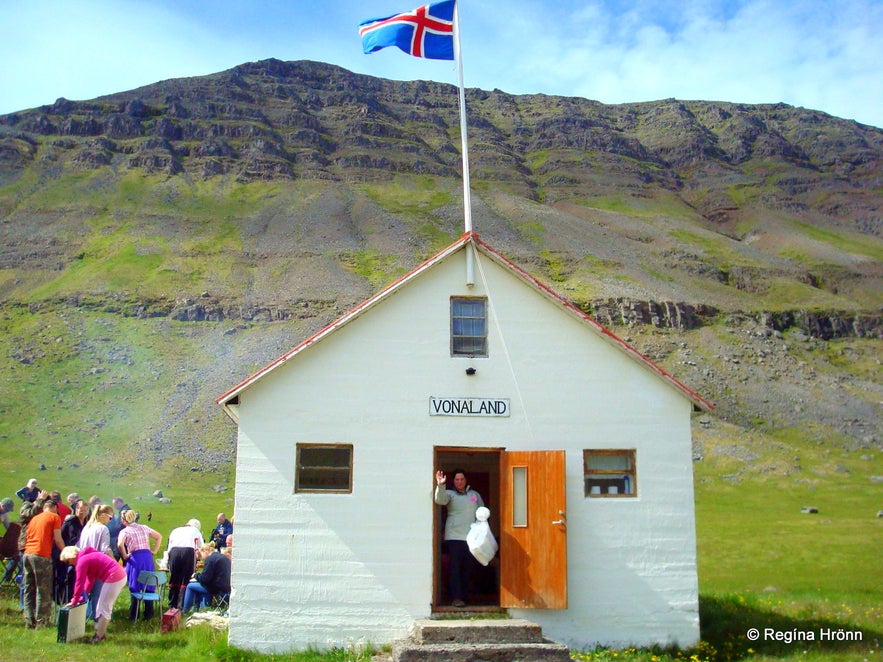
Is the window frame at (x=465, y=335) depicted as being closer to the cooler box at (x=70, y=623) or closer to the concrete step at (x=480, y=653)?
the concrete step at (x=480, y=653)

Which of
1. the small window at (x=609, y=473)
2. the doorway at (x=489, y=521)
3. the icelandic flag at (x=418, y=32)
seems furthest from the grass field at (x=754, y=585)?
the icelandic flag at (x=418, y=32)

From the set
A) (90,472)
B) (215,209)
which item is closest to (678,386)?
(90,472)

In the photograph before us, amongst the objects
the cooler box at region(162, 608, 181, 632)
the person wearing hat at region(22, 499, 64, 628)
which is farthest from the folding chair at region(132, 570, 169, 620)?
the person wearing hat at region(22, 499, 64, 628)

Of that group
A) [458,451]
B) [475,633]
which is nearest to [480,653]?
[475,633]

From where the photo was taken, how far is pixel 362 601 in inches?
589

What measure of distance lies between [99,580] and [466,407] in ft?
23.1

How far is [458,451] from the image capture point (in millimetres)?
15883

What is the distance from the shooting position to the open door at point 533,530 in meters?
14.9

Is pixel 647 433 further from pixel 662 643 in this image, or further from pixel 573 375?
pixel 662 643

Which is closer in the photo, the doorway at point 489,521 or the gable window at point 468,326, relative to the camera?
the doorway at point 489,521

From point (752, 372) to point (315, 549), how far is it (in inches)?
3068

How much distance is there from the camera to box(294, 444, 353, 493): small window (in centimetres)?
1546

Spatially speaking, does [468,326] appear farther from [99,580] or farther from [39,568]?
[39,568]

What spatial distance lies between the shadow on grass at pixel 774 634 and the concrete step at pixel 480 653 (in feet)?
12.4
